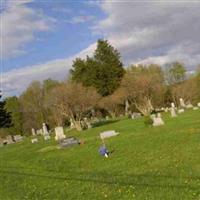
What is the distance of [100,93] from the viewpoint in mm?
97125

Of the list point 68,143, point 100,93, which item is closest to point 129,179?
point 68,143

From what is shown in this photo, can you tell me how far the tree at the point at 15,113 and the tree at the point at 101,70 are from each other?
881 inches

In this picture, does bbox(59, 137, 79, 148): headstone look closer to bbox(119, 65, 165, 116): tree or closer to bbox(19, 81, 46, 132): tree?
bbox(119, 65, 165, 116): tree

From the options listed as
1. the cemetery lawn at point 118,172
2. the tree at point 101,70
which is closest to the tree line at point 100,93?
the tree at point 101,70

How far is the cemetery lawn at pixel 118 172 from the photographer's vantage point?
16.1 m

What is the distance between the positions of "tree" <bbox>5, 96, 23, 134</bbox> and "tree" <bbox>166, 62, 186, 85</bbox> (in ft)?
133

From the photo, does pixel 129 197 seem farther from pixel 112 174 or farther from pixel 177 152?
pixel 177 152

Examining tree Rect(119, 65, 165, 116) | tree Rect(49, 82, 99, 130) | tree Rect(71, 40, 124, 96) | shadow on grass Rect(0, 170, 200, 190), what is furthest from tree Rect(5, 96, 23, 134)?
shadow on grass Rect(0, 170, 200, 190)

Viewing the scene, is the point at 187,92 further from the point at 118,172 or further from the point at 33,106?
the point at 118,172

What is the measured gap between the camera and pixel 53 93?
69.0 meters

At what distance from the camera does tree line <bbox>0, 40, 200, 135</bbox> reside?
69438 millimetres

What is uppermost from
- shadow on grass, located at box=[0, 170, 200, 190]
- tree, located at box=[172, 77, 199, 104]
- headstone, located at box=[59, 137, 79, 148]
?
tree, located at box=[172, 77, 199, 104]

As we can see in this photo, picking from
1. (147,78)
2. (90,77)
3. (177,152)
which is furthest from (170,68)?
(177,152)

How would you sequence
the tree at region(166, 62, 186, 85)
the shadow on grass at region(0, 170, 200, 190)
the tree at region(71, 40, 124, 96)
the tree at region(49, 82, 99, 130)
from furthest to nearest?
1. the tree at region(166, 62, 186, 85)
2. the tree at region(71, 40, 124, 96)
3. the tree at region(49, 82, 99, 130)
4. the shadow on grass at region(0, 170, 200, 190)
